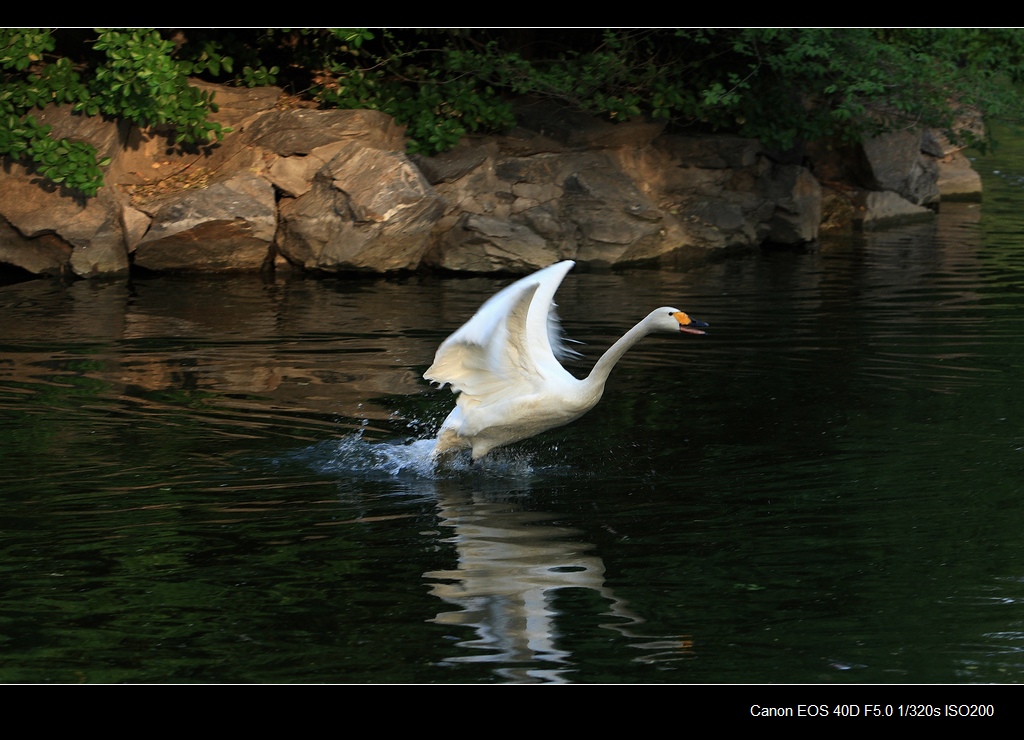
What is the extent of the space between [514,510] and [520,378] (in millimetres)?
880

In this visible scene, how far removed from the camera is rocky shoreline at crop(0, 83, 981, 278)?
48.8ft

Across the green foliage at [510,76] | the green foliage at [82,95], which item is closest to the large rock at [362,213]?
the green foliage at [510,76]

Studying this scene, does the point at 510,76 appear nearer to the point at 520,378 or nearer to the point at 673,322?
the point at 520,378

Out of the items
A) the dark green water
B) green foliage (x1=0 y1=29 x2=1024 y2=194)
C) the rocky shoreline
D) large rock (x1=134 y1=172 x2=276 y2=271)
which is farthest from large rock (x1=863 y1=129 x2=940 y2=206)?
large rock (x1=134 y1=172 x2=276 y2=271)

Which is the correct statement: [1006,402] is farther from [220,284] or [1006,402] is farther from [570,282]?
[220,284]

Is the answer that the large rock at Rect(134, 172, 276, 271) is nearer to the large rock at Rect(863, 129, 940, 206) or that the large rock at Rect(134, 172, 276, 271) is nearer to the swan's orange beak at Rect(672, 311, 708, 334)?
the swan's orange beak at Rect(672, 311, 708, 334)

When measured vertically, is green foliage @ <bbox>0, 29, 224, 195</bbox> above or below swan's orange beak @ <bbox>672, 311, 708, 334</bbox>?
above

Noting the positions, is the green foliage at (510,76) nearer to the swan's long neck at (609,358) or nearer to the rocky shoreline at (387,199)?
the rocky shoreline at (387,199)

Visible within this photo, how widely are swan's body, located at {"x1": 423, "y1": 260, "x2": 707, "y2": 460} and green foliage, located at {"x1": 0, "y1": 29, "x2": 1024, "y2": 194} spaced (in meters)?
7.19

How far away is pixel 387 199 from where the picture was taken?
49.1ft

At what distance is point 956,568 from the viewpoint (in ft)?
20.8

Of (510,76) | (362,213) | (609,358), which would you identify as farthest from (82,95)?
(609,358)

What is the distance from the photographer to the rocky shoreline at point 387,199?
14875mm

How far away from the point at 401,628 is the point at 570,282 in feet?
32.0
